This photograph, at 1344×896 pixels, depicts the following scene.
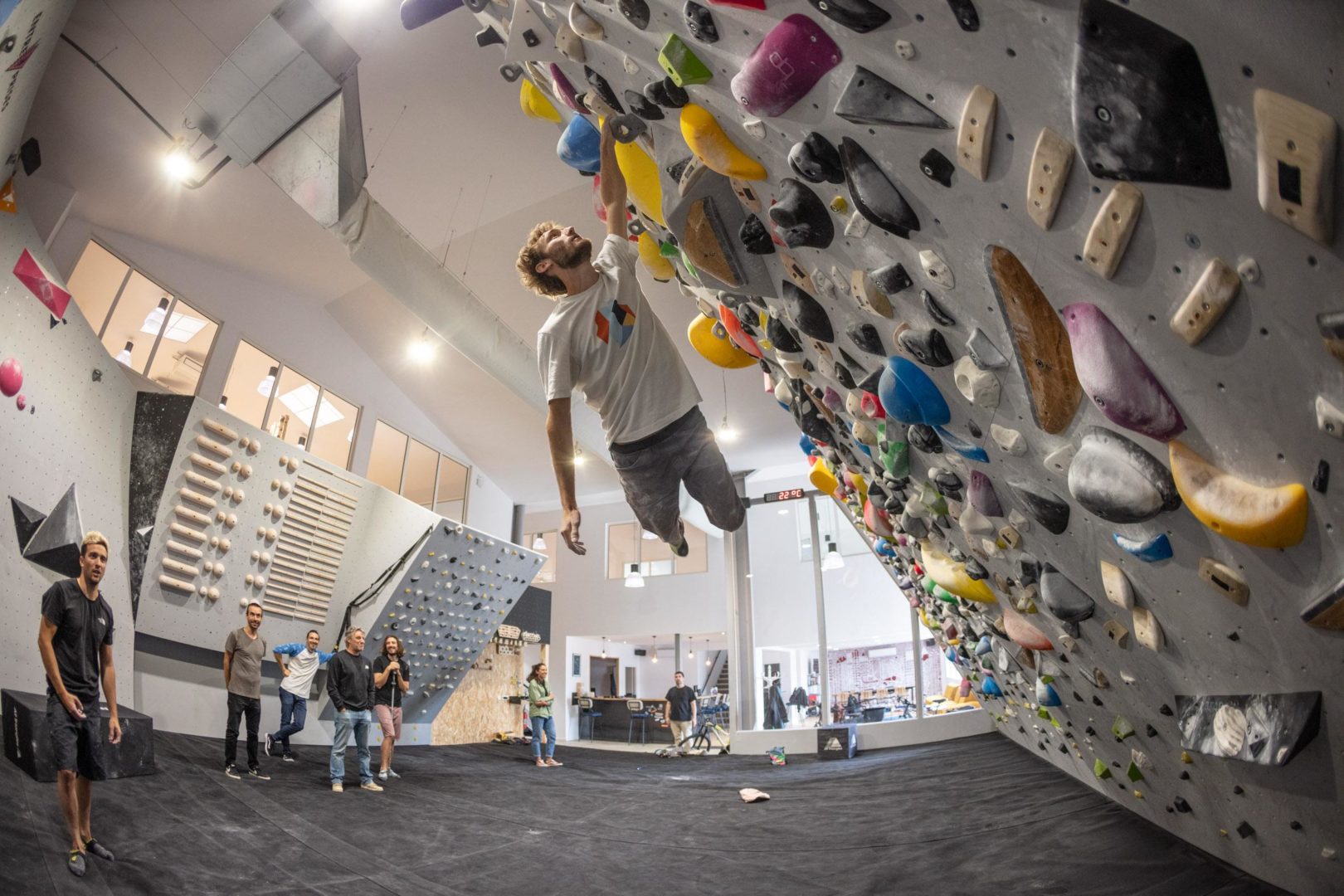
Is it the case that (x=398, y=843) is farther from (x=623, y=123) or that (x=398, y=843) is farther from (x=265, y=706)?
(x=265, y=706)

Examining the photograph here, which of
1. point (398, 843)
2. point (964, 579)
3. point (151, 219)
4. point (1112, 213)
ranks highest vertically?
point (151, 219)

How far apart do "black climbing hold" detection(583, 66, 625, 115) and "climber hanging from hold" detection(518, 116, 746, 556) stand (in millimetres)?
157

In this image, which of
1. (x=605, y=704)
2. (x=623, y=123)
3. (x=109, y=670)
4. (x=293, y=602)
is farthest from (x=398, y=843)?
(x=605, y=704)

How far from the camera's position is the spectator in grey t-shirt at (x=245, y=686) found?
15.9 ft

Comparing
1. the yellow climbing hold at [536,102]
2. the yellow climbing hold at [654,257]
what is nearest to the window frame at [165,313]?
the yellow climbing hold at [536,102]

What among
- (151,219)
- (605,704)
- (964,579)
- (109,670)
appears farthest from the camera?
(605,704)

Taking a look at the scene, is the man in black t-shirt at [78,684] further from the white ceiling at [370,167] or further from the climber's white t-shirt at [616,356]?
the white ceiling at [370,167]

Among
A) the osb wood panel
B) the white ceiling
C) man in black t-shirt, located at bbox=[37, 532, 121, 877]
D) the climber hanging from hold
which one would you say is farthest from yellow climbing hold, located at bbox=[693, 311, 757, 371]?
the osb wood panel

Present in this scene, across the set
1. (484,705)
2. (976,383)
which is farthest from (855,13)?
(484,705)

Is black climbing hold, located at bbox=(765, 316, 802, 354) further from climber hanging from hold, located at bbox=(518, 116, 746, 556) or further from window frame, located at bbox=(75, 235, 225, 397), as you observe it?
window frame, located at bbox=(75, 235, 225, 397)

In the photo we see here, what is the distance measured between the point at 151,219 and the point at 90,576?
3.84 m

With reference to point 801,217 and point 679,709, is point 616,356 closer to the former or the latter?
point 801,217

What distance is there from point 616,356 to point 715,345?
83 cm

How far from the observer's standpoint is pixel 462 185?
5973 mm
